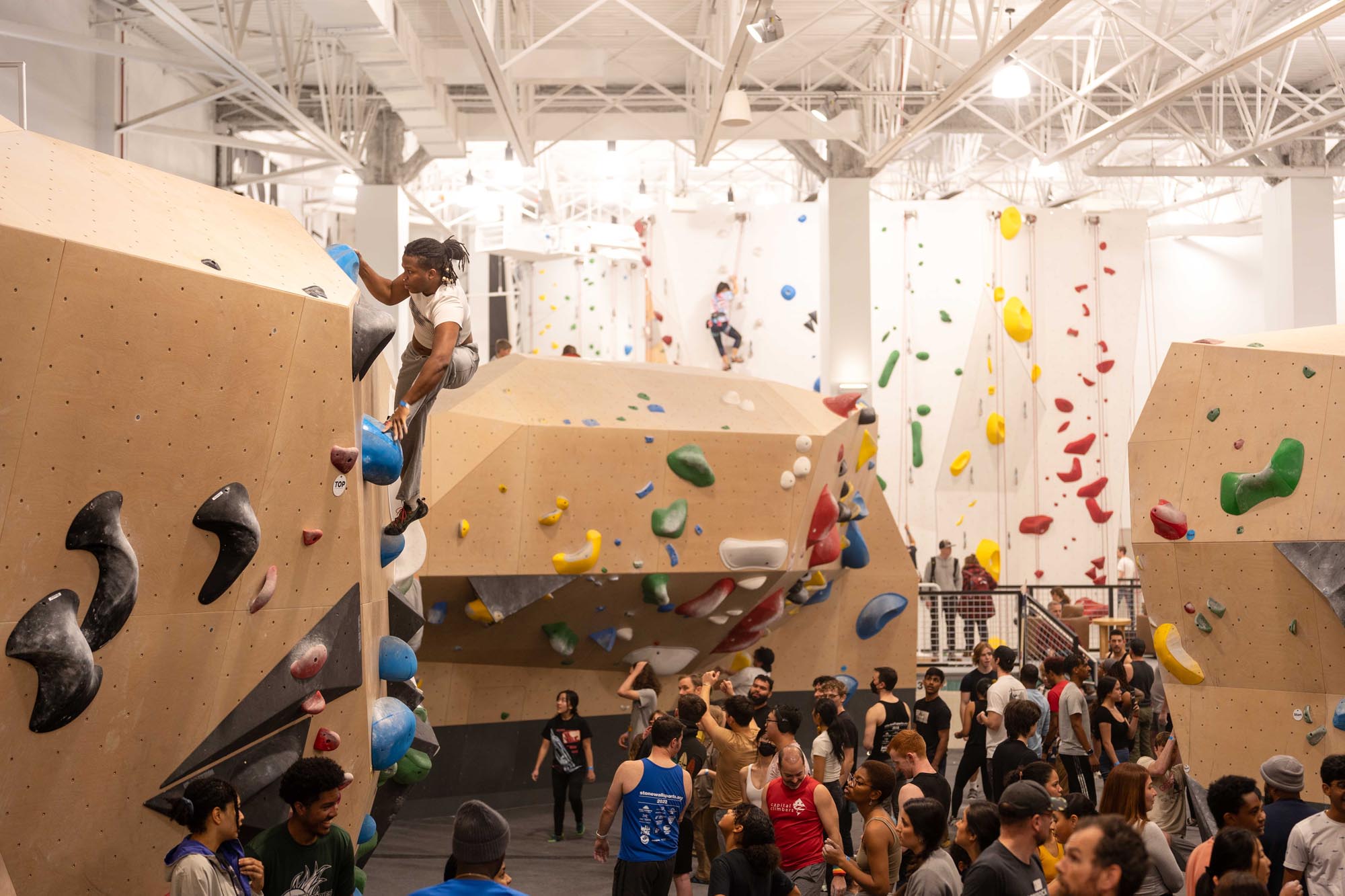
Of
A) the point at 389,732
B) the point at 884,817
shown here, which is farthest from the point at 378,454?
the point at 884,817

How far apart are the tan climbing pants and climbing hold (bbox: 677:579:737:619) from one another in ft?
16.8

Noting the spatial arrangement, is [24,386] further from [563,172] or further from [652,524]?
[563,172]

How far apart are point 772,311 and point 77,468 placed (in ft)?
50.2

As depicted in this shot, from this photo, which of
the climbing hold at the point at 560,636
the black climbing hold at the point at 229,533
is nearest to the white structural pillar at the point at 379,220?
the climbing hold at the point at 560,636

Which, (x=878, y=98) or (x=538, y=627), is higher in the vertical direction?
(x=878, y=98)

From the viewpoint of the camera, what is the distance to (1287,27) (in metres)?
10.3

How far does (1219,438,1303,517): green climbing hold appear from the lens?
705cm

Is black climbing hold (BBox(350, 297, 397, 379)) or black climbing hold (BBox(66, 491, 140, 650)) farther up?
black climbing hold (BBox(350, 297, 397, 379))

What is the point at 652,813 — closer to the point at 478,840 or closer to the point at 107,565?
the point at 478,840

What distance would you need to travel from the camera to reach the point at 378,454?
5.09 m

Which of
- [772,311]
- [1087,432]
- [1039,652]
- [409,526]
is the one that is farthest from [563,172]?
[409,526]

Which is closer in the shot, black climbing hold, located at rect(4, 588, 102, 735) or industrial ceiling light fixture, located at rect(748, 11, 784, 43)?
black climbing hold, located at rect(4, 588, 102, 735)

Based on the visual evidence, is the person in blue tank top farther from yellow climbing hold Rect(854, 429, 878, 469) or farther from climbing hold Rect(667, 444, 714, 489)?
yellow climbing hold Rect(854, 429, 878, 469)

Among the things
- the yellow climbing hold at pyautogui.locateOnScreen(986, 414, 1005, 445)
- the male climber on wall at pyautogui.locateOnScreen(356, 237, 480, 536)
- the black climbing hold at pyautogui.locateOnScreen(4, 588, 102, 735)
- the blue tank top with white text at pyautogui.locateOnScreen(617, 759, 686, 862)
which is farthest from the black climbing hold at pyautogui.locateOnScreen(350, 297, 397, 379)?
the yellow climbing hold at pyautogui.locateOnScreen(986, 414, 1005, 445)
